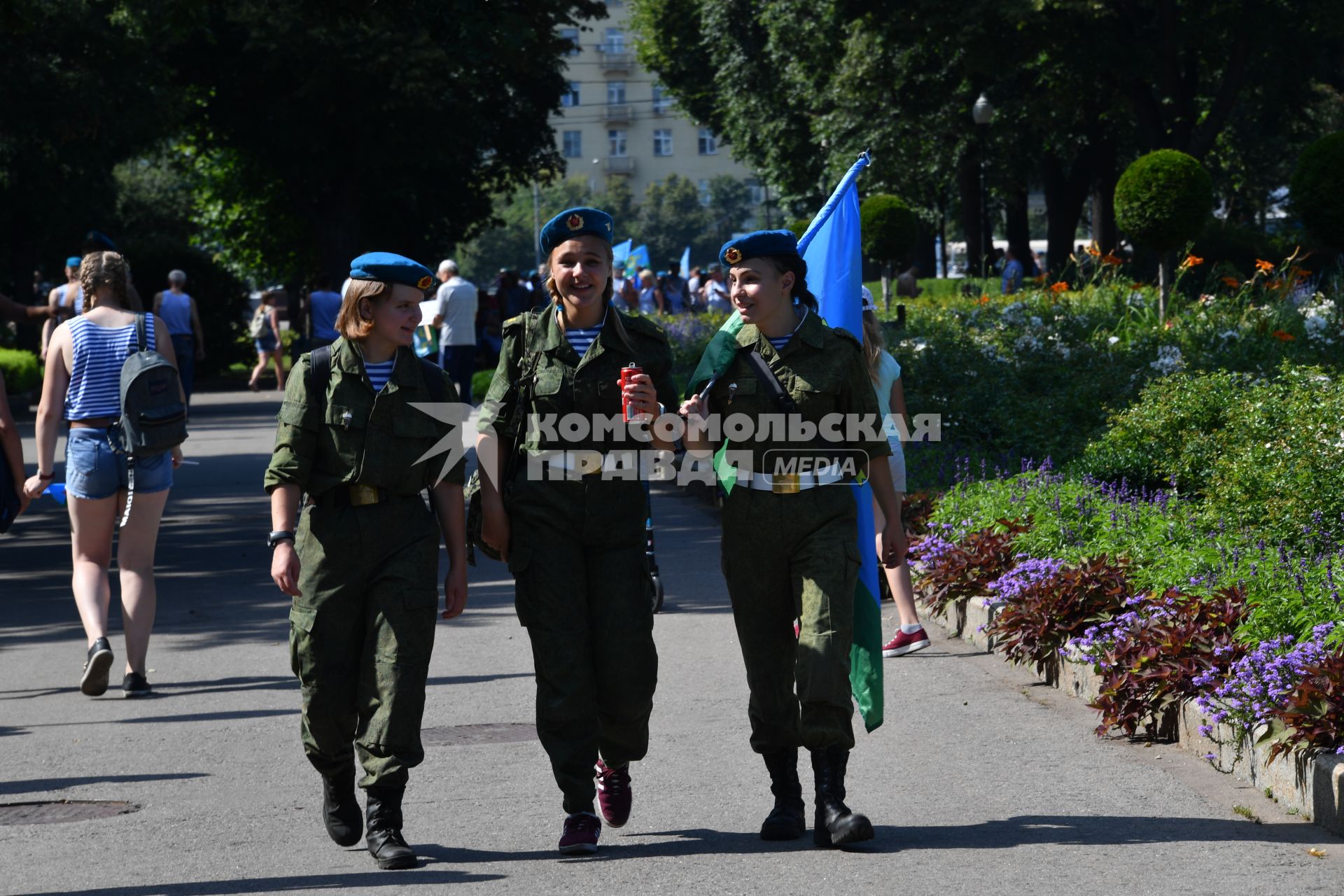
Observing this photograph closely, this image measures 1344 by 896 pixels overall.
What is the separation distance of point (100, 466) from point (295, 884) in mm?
3177

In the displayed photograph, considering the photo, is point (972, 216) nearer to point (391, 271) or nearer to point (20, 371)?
point (20, 371)

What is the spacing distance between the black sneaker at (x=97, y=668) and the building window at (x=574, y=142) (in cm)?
12341

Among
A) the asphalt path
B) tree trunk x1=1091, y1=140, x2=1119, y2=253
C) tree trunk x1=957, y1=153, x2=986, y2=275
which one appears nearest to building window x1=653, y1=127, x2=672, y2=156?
tree trunk x1=957, y1=153, x2=986, y2=275

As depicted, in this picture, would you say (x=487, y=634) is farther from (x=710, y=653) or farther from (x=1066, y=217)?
(x=1066, y=217)

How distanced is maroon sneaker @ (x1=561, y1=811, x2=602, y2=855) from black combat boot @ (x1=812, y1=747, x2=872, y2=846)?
66 cm

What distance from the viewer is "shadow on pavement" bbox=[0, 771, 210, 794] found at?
19.6ft

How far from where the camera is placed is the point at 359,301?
16.3 feet

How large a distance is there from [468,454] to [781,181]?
3325 cm

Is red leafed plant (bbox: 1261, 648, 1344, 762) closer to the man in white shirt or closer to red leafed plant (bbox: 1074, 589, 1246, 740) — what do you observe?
red leafed plant (bbox: 1074, 589, 1246, 740)

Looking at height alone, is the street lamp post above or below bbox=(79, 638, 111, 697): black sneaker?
above

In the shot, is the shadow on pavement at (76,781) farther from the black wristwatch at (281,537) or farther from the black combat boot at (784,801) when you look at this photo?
the black combat boot at (784,801)

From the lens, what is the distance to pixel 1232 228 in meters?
36.2

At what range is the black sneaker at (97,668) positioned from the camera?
723cm

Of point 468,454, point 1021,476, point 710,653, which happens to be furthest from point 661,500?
point 710,653
